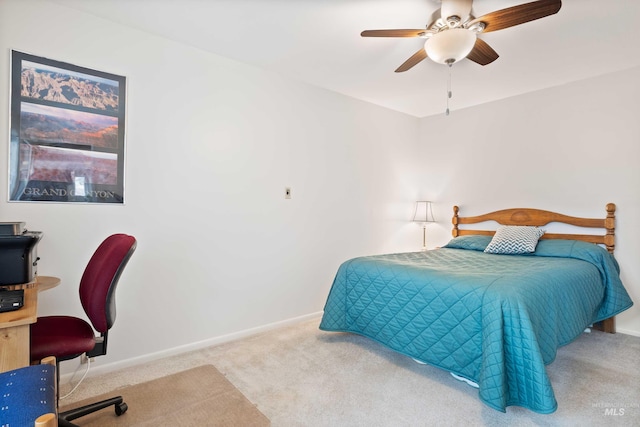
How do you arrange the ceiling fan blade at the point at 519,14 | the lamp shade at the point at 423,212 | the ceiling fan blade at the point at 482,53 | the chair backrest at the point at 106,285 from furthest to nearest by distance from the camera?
the lamp shade at the point at 423,212 < the ceiling fan blade at the point at 482,53 < the ceiling fan blade at the point at 519,14 < the chair backrest at the point at 106,285

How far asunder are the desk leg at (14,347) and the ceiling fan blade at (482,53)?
8.49ft

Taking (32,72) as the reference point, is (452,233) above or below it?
below

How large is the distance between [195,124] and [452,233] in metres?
3.23

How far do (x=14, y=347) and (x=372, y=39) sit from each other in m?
2.56

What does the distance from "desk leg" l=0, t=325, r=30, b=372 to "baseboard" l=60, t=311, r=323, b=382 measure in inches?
50.7

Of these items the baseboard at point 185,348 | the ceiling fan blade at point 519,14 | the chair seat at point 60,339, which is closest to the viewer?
the chair seat at point 60,339

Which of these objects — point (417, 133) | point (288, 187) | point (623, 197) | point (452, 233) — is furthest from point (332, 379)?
point (417, 133)

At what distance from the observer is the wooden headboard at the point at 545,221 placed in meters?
3.03

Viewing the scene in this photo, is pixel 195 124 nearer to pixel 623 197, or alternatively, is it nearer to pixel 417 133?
pixel 417 133

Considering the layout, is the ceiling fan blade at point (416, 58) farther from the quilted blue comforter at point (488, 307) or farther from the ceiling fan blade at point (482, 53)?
the quilted blue comforter at point (488, 307)

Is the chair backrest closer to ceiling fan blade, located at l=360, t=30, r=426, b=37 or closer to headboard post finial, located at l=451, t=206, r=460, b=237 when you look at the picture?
ceiling fan blade, located at l=360, t=30, r=426, b=37

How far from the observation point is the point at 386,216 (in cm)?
416

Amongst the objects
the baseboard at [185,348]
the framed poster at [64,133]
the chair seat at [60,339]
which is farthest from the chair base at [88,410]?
the framed poster at [64,133]

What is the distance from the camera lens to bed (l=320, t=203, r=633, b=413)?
1.71 meters
